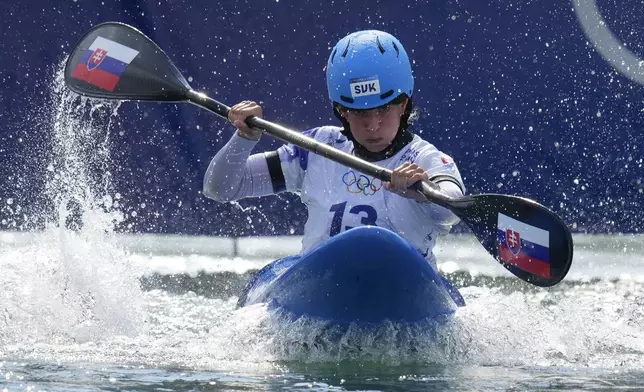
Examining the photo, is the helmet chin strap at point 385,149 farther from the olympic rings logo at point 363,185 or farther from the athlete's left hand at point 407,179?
the athlete's left hand at point 407,179

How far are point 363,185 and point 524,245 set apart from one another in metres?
0.68

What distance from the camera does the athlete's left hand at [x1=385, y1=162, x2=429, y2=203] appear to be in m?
4.18

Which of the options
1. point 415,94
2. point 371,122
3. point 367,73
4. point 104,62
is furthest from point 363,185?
point 415,94

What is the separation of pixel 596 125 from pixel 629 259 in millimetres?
729

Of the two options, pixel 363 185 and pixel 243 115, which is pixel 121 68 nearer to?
pixel 243 115

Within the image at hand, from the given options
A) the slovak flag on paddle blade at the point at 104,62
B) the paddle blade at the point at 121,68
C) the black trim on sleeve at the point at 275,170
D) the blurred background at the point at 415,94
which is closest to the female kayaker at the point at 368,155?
the black trim on sleeve at the point at 275,170

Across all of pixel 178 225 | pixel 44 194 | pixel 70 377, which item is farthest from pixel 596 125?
pixel 70 377

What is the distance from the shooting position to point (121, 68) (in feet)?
17.4

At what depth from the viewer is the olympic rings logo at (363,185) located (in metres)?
4.58

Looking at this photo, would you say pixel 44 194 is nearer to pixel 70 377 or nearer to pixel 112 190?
pixel 112 190

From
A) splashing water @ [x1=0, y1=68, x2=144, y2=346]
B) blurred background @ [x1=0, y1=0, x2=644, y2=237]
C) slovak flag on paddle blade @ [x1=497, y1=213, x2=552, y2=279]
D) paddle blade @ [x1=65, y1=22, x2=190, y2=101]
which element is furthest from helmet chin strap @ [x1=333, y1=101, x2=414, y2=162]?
blurred background @ [x1=0, y1=0, x2=644, y2=237]

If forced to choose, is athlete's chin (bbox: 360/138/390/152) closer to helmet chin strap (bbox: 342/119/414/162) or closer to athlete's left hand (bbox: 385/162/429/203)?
helmet chin strap (bbox: 342/119/414/162)

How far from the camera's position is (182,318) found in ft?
18.0

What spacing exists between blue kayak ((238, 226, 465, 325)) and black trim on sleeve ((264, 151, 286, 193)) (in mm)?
690
